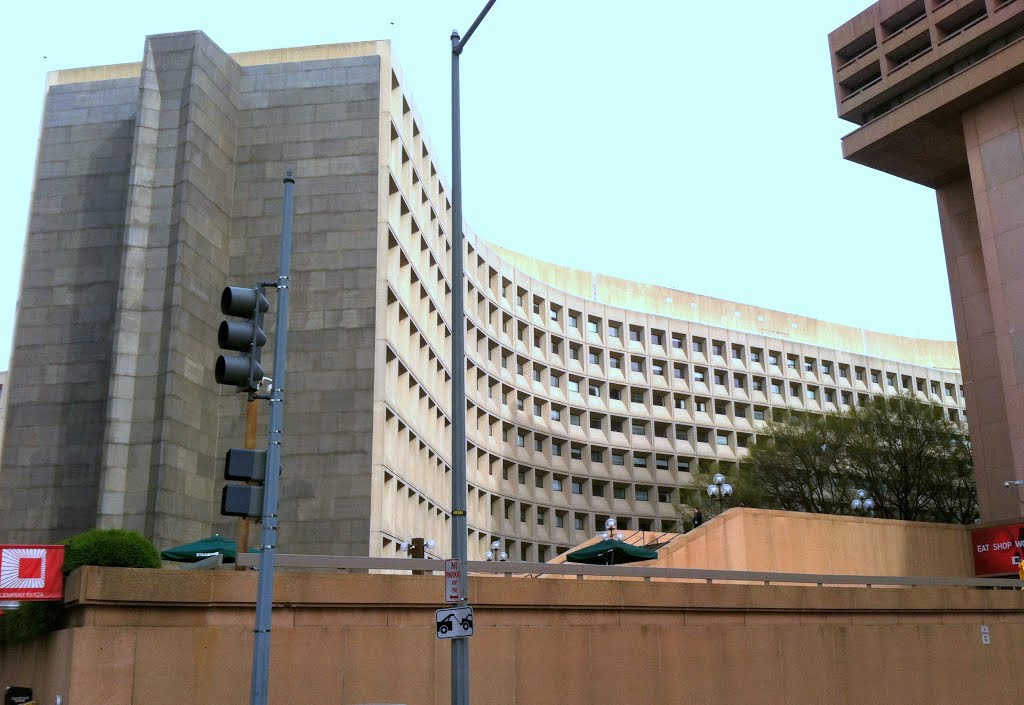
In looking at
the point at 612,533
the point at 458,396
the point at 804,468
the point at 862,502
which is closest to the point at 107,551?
the point at 458,396

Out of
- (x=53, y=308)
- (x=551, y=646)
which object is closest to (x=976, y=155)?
(x=551, y=646)

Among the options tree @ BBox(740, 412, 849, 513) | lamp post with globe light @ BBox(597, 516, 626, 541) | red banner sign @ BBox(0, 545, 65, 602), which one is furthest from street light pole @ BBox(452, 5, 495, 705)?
tree @ BBox(740, 412, 849, 513)

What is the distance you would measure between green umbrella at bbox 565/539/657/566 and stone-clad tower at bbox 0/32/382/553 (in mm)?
11893

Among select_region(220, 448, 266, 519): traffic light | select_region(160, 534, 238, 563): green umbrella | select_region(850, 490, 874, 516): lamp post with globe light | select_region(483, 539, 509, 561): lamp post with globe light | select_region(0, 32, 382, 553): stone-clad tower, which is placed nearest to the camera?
select_region(220, 448, 266, 519): traffic light

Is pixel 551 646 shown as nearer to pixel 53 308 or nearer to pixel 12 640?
pixel 12 640

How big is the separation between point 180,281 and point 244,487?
107 feet

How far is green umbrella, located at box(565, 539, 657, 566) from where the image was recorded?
103ft

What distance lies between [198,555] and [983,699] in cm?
1909

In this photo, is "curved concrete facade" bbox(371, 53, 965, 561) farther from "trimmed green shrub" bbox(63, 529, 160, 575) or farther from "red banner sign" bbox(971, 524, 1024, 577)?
"trimmed green shrub" bbox(63, 529, 160, 575)

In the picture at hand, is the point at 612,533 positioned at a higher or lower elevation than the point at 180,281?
lower

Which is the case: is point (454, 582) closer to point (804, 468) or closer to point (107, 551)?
point (107, 551)

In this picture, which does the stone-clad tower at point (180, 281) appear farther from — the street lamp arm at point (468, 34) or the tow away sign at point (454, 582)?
the tow away sign at point (454, 582)

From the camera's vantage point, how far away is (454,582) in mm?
14531

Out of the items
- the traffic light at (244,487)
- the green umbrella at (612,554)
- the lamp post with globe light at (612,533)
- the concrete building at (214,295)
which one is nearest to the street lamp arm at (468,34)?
the traffic light at (244,487)
